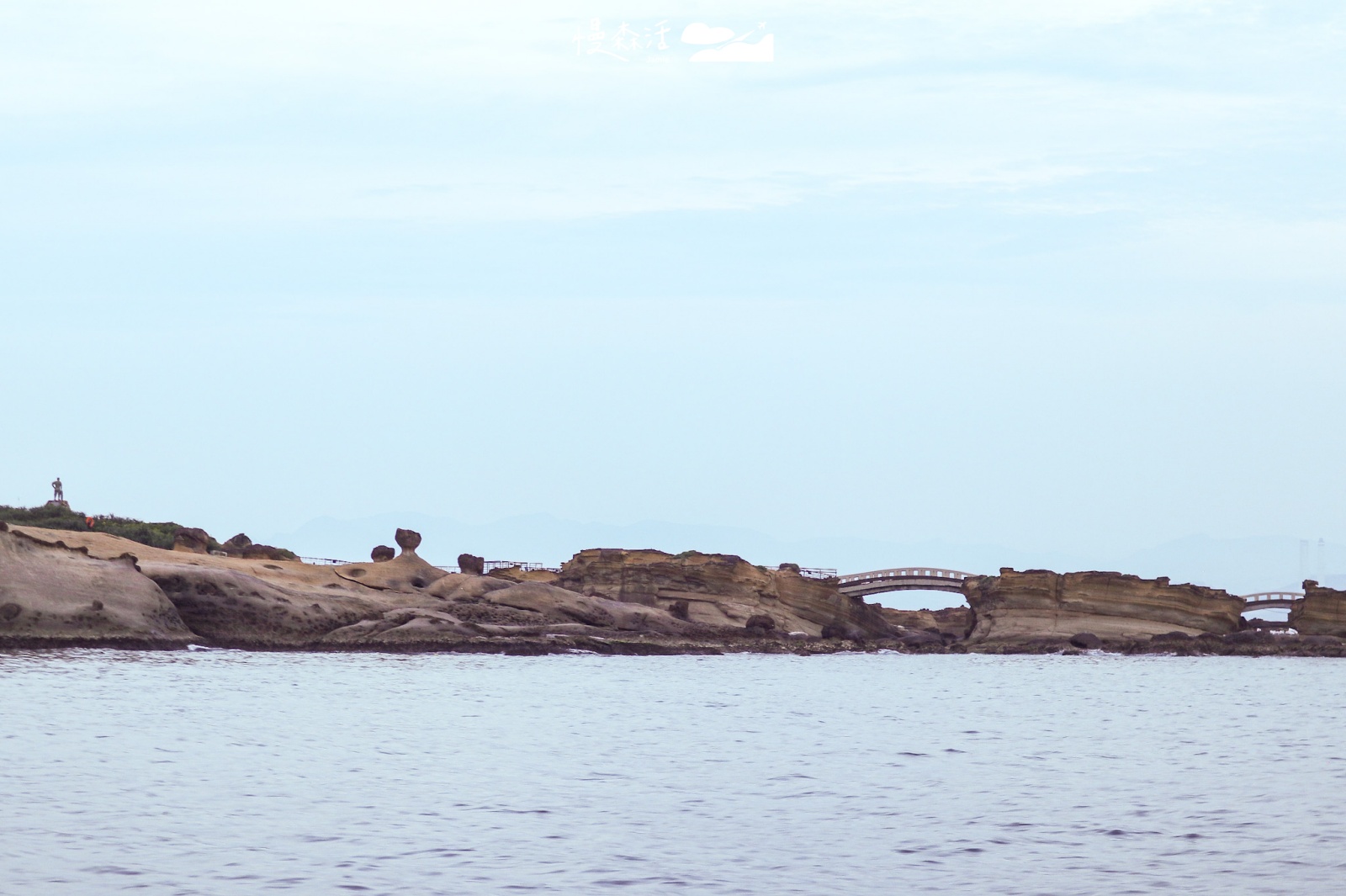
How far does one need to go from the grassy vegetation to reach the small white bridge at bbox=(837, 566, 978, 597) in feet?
155

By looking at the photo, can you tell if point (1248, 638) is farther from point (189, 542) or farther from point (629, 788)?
point (629, 788)

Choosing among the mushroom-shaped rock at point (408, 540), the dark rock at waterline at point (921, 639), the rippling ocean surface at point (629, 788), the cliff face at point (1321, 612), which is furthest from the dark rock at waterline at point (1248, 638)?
the mushroom-shaped rock at point (408, 540)

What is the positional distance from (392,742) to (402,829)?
1121 centimetres

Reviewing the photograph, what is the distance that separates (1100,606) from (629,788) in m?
68.5

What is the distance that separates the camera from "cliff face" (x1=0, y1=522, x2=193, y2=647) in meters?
50.0

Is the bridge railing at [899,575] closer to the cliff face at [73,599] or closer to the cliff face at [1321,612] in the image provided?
the cliff face at [1321,612]

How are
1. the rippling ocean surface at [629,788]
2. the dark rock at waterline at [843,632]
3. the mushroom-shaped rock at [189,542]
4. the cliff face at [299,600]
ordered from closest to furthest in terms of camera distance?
1. the rippling ocean surface at [629,788]
2. the cliff face at [299,600]
3. the mushroom-shaped rock at [189,542]
4. the dark rock at waterline at [843,632]

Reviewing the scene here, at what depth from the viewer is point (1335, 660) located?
88250mm

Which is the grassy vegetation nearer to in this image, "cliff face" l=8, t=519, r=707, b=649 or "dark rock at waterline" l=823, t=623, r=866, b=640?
"cliff face" l=8, t=519, r=707, b=649

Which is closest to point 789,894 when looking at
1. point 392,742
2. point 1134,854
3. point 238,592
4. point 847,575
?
point 1134,854

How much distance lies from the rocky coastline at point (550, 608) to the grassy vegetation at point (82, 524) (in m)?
8.43

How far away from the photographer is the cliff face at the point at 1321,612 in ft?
314

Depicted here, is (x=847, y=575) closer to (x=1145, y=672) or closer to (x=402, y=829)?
(x=1145, y=672)

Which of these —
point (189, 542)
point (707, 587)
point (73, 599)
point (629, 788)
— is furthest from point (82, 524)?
point (629, 788)
